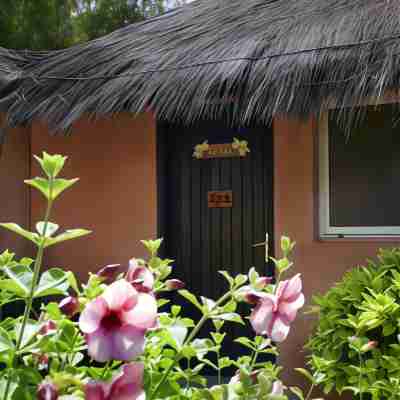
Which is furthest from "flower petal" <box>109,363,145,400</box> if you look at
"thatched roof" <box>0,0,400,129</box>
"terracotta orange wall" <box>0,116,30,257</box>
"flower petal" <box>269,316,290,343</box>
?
"terracotta orange wall" <box>0,116,30,257</box>

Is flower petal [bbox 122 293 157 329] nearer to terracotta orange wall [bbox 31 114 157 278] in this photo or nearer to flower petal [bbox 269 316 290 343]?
flower petal [bbox 269 316 290 343]

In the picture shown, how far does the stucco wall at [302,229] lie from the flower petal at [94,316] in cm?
372

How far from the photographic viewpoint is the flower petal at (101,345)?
806mm

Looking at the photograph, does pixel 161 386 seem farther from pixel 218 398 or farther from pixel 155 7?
pixel 155 7

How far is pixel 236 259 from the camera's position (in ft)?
16.2

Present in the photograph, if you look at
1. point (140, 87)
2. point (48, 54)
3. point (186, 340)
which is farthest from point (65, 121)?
point (186, 340)

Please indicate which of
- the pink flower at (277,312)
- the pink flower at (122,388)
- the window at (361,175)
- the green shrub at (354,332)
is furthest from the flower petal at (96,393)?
the window at (361,175)

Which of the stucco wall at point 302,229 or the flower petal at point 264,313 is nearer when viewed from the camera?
the flower petal at point 264,313

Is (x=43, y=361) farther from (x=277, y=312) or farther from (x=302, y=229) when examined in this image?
(x=302, y=229)

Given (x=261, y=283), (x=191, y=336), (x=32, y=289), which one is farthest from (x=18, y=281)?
(x=261, y=283)

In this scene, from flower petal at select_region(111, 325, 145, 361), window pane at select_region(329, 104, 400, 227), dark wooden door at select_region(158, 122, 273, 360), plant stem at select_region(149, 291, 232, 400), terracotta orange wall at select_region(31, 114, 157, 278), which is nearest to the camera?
flower petal at select_region(111, 325, 145, 361)

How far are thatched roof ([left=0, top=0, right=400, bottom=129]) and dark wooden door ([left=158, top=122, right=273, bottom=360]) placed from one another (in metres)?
0.49

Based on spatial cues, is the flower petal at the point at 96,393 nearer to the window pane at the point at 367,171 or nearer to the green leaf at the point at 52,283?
the green leaf at the point at 52,283

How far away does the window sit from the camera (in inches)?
173
